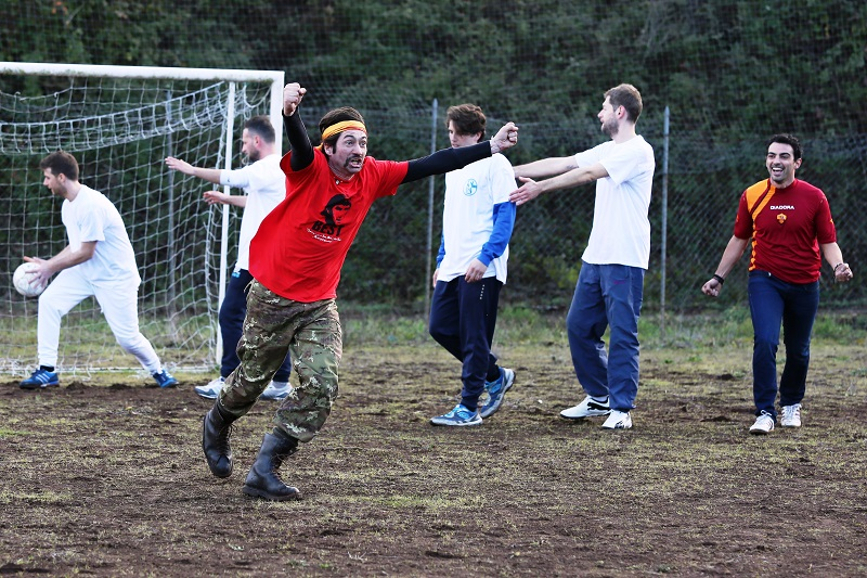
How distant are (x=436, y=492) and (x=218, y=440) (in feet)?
3.57

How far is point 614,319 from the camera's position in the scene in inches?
300

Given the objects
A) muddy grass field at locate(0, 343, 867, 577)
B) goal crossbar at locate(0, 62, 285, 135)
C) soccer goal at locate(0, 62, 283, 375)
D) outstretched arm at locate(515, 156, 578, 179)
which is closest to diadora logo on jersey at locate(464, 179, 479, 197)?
outstretched arm at locate(515, 156, 578, 179)

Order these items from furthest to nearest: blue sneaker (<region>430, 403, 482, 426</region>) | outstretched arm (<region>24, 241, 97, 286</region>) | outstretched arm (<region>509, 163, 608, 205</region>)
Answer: outstretched arm (<region>24, 241, 97, 286</region>), blue sneaker (<region>430, 403, 482, 426</region>), outstretched arm (<region>509, 163, 608, 205</region>)

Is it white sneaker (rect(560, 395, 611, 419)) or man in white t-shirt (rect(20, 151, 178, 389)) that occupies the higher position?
man in white t-shirt (rect(20, 151, 178, 389))

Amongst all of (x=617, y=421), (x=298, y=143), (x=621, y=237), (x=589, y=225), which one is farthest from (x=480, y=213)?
(x=589, y=225)

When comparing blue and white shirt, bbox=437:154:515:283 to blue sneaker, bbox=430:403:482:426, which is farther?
blue sneaker, bbox=430:403:482:426

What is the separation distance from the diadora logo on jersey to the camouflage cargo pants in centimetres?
217

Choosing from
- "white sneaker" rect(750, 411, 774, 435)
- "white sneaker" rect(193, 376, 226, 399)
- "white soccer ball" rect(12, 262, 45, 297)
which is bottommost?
"white sneaker" rect(193, 376, 226, 399)

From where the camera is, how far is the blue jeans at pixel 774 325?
7.57 m

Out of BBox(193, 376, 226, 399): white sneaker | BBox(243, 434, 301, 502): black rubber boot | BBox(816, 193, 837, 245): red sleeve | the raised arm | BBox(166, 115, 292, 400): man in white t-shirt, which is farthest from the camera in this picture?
BBox(193, 376, 226, 399): white sneaker

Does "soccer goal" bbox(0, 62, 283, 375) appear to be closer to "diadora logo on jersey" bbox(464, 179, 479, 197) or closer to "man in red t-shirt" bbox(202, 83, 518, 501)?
"diadora logo on jersey" bbox(464, 179, 479, 197)

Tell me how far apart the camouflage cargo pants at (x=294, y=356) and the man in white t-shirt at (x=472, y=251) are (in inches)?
81.6

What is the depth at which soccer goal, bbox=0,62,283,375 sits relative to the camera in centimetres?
1012

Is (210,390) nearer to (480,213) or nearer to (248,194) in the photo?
(248,194)
